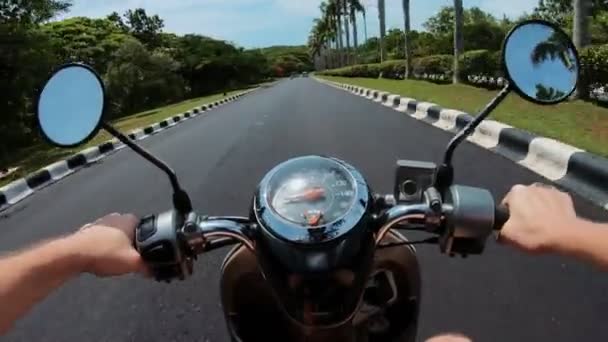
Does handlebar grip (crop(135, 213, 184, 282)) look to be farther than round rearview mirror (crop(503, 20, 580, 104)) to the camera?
No

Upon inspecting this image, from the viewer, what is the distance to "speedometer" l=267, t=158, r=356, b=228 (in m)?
1.37

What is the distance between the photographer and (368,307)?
1857 mm

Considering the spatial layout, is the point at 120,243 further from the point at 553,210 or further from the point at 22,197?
the point at 22,197

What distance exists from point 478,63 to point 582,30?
11117mm

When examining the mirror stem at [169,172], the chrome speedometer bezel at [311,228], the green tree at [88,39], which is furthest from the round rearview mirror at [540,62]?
the green tree at [88,39]

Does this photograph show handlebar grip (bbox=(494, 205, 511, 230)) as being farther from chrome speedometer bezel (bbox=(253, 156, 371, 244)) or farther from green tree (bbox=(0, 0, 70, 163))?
green tree (bbox=(0, 0, 70, 163))

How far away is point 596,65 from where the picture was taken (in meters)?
13.2

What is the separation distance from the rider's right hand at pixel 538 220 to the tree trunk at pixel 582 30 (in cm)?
1217

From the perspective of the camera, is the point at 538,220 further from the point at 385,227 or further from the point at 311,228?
the point at 311,228

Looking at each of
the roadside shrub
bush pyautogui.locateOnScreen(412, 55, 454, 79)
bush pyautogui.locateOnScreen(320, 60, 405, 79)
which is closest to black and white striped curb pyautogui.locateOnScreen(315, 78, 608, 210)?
bush pyautogui.locateOnScreen(412, 55, 454, 79)

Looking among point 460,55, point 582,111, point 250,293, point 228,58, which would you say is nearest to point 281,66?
point 228,58

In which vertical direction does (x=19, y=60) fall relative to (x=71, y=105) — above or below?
below

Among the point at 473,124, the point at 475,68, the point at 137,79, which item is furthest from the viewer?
the point at 137,79

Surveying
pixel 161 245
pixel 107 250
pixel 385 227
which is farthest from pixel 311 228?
pixel 107 250
